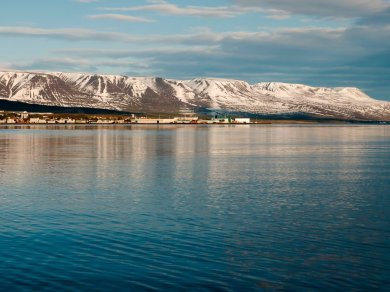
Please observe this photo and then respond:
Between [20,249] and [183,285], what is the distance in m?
5.75

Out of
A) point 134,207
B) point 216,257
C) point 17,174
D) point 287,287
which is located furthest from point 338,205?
point 17,174

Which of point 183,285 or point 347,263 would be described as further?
point 347,263

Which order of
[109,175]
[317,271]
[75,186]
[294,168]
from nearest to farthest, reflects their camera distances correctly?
[317,271] → [75,186] → [109,175] → [294,168]

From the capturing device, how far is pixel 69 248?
18109 mm

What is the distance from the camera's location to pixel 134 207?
25688 millimetres

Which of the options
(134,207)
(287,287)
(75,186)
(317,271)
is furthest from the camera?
(75,186)

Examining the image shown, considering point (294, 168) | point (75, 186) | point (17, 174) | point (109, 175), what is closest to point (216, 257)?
point (75, 186)

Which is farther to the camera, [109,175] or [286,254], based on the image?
[109,175]

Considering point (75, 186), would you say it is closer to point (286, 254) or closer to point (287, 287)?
point (286, 254)

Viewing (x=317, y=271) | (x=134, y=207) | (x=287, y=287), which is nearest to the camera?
(x=287, y=287)

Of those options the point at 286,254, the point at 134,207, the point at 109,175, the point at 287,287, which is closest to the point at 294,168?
the point at 109,175

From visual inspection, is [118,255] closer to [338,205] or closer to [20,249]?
[20,249]

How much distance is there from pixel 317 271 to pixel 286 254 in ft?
5.83

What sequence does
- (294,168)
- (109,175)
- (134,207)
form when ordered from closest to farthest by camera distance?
(134,207) → (109,175) → (294,168)
